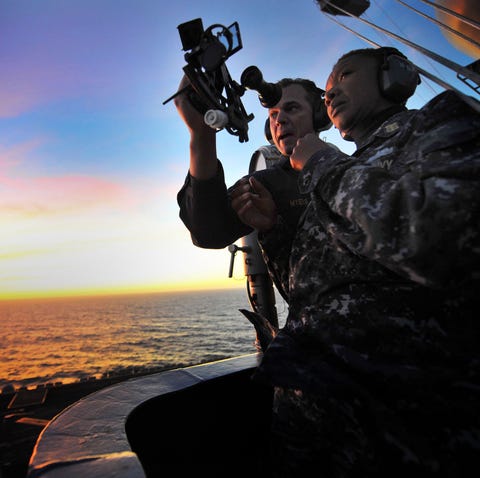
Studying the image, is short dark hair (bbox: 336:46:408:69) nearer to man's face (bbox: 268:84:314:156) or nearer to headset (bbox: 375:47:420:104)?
headset (bbox: 375:47:420:104)

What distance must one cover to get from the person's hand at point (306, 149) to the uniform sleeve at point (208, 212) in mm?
405

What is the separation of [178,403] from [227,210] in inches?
42.4

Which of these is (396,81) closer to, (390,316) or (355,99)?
(355,99)

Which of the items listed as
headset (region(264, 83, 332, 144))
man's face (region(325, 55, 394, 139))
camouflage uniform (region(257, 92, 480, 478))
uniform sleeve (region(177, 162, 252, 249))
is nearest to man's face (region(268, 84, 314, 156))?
headset (region(264, 83, 332, 144))

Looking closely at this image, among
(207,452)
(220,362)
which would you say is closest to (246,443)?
(207,452)

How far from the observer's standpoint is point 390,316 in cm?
92

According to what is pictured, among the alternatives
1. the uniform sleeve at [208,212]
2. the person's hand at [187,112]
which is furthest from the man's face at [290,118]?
the person's hand at [187,112]

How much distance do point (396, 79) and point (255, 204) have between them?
0.98m

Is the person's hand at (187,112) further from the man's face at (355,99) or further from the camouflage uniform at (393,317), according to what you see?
the man's face at (355,99)

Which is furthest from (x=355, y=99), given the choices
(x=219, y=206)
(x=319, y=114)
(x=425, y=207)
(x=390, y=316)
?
(x=390, y=316)

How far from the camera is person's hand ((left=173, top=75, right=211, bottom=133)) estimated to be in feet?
4.00

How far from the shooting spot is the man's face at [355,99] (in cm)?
157

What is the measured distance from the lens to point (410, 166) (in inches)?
34.4

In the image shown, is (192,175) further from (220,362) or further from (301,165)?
(220,362)
